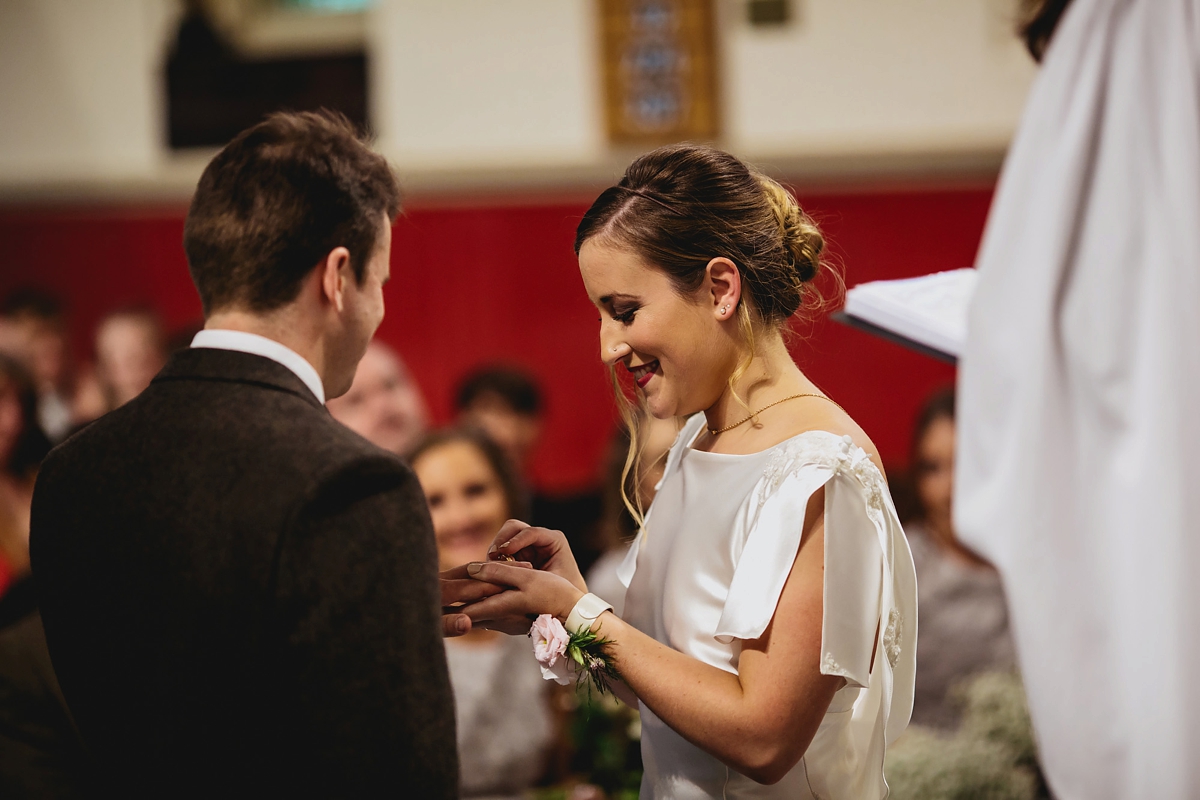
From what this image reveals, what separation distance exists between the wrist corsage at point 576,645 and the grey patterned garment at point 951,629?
7.00 feet

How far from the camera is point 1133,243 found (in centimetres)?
89

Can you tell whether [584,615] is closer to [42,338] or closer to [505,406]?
[505,406]

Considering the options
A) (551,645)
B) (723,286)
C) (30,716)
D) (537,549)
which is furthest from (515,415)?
(551,645)

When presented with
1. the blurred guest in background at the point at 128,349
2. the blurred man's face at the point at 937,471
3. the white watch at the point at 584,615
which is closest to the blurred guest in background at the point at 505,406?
the blurred guest in background at the point at 128,349

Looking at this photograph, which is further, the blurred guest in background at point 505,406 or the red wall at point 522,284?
the red wall at point 522,284

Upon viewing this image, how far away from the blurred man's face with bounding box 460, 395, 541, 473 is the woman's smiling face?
10.7 ft

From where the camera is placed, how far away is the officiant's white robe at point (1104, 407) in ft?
2.81

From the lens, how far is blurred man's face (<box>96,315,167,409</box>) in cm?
527

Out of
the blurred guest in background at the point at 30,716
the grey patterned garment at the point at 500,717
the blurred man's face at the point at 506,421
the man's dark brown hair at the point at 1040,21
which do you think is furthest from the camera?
the blurred man's face at the point at 506,421

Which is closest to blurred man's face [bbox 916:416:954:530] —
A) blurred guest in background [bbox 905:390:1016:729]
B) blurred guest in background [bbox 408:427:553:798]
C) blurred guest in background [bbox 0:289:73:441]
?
blurred guest in background [bbox 905:390:1016:729]

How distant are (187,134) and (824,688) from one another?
5047 mm

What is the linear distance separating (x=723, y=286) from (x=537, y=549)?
452 mm

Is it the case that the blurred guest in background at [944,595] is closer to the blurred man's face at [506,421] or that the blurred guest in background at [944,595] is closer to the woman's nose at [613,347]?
the blurred man's face at [506,421]

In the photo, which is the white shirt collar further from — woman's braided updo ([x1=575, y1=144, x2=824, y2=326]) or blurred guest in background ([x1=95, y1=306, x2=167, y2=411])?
blurred guest in background ([x1=95, y1=306, x2=167, y2=411])
